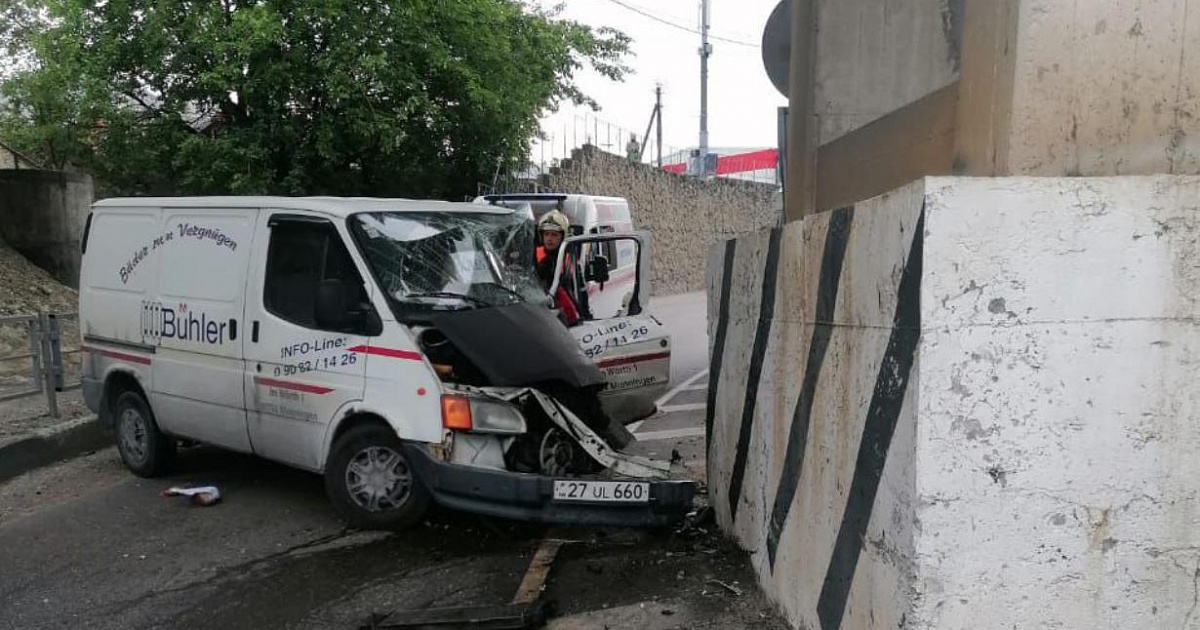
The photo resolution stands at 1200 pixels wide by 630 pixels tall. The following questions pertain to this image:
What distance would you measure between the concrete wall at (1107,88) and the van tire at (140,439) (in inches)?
249

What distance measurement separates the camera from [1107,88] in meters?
2.74

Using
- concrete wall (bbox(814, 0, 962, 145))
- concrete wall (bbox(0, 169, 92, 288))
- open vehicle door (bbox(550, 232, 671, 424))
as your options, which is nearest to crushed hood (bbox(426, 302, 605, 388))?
open vehicle door (bbox(550, 232, 671, 424))

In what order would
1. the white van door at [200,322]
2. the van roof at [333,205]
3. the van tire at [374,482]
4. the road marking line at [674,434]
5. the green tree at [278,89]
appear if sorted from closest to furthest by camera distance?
the van tire at [374,482] < the van roof at [333,205] < the white van door at [200,322] < the road marking line at [674,434] < the green tree at [278,89]

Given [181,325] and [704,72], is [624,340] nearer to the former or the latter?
[181,325]

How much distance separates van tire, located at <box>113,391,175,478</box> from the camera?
683 centimetres

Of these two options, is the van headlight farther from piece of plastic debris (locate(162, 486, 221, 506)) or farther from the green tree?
the green tree

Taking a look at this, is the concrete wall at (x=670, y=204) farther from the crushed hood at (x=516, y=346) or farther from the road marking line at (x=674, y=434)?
the crushed hood at (x=516, y=346)

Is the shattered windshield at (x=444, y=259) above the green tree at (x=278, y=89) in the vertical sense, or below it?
below

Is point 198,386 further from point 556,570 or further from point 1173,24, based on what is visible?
point 1173,24

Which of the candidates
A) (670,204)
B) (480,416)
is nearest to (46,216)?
(480,416)

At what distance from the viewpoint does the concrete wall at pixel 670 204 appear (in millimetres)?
22109

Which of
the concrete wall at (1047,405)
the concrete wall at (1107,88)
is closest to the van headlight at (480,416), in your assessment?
the concrete wall at (1047,405)

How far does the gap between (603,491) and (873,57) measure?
293cm

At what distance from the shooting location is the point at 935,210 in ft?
8.02
